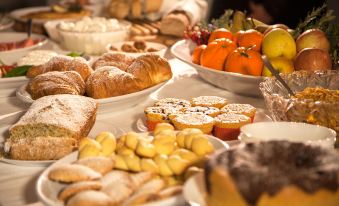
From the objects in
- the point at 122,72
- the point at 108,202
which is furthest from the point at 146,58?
the point at 108,202

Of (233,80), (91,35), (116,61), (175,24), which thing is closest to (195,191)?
(233,80)

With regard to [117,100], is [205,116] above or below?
above

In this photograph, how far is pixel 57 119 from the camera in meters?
1.24

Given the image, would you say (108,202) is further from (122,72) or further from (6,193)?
(122,72)

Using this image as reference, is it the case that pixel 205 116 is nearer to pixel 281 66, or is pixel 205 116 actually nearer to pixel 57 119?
pixel 57 119

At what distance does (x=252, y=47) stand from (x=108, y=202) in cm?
92

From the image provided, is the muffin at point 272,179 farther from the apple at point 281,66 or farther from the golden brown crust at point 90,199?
the apple at point 281,66

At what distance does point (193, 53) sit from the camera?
5.95 ft

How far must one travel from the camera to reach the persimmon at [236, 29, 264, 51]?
171 cm

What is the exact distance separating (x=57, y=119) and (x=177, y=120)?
0.83 feet

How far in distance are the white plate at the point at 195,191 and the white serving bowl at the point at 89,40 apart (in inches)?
57.0

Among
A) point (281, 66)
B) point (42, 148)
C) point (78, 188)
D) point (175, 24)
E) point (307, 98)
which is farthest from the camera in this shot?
point (175, 24)

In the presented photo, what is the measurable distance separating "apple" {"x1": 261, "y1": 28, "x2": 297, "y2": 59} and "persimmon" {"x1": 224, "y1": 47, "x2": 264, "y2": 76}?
44 mm

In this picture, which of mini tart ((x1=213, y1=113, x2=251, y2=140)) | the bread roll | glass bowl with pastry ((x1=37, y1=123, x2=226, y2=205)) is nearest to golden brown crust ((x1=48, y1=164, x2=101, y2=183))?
glass bowl with pastry ((x1=37, y1=123, x2=226, y2=205))
